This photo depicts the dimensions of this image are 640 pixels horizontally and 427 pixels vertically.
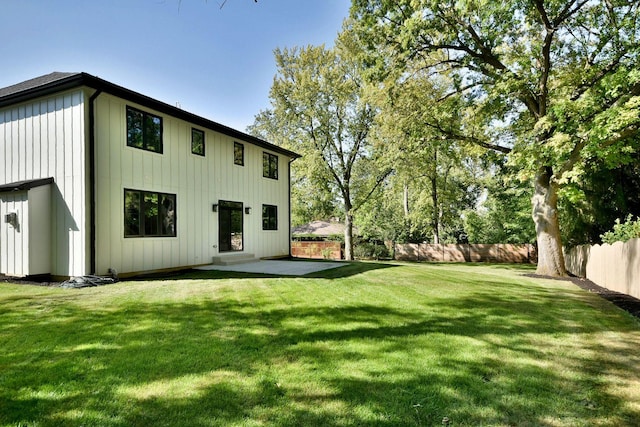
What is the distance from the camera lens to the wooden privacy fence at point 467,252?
2034cm

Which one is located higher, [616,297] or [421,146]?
[421,146]

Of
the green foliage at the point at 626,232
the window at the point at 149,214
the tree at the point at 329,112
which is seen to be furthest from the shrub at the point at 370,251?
the window at the point at 149,214

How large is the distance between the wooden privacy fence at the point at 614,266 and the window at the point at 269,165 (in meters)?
11.8

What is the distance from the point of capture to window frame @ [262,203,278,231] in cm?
1464

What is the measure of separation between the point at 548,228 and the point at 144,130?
13.3 metres

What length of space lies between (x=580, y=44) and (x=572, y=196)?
5990mm

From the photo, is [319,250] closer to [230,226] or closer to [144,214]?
[230,226]

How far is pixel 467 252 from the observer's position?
21953 millimetres

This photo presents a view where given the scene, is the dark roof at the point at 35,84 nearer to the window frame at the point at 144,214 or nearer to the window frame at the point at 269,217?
the window frame at the point at 144,214

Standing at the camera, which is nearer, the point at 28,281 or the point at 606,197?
the point at 28,281

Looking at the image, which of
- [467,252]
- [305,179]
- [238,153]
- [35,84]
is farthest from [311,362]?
[467,252]

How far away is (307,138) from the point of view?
20.9 m

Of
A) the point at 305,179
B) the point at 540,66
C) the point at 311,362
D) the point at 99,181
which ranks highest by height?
the point at 540,66

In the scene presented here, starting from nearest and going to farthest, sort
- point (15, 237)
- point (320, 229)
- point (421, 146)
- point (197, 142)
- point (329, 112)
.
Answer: point (15, 237) → point (197, 142) → point (421, 146) → point (329, 112) → point (320, 229)
